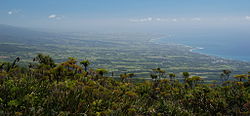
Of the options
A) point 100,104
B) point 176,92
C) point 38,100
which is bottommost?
point 176,92

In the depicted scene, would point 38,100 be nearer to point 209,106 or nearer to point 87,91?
point 87,91

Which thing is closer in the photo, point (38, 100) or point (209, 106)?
point (38, 100)

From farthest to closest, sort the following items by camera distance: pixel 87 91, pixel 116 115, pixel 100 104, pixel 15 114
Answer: pixel 87 91 → pixel 100 104 → pixel 116 115 → pixel 15 114

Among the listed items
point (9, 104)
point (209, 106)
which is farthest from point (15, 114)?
point (209, 106)

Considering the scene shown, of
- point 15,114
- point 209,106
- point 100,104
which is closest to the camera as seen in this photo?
point 15,114

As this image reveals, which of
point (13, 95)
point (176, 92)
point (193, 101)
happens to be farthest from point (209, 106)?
point (13, 95)

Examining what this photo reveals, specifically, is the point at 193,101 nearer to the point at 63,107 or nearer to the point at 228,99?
the point at 228,99

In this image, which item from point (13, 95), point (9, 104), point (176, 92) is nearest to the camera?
point (9, 104)

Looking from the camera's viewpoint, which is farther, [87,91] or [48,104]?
[87,91]

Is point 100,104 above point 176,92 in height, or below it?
above
